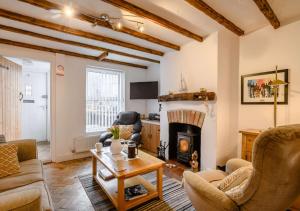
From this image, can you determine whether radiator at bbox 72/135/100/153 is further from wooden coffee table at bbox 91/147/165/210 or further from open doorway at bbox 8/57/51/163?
open doorway at bbox 8/57/51/163

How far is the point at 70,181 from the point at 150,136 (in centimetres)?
220

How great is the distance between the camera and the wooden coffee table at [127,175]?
193 centimetres

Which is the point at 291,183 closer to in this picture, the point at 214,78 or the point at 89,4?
the point at 214,78

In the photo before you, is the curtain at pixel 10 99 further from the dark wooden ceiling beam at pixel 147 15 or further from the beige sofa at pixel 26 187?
the dark wooden ceiling beam at pixel 147 15

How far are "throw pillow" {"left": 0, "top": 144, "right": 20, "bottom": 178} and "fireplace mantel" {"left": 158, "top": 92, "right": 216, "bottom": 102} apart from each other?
271 centimetres

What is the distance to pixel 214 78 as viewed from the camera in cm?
291

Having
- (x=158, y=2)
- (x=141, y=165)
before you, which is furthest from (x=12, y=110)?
(x=158, y=2)

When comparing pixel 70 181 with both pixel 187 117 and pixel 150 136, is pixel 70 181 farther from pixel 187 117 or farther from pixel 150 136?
pixel 187 117

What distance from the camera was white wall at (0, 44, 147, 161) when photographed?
3659 millimetres

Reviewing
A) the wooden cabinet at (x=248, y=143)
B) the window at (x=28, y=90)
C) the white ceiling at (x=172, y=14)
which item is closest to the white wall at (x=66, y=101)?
the white ceiling at (x=172, y=14)

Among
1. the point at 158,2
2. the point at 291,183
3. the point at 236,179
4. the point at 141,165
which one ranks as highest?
Answer: the point at 158,2

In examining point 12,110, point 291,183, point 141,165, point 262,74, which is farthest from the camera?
point 12,110

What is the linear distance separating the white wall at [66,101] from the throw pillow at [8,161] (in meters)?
1.67

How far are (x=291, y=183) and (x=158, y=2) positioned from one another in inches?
82.0
